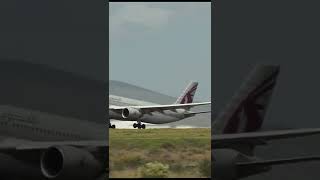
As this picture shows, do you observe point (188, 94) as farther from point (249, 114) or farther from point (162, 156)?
point (249, 114)

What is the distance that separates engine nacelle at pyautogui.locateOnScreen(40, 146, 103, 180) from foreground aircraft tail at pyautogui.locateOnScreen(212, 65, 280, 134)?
A: 366 cm

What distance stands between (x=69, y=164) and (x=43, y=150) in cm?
127

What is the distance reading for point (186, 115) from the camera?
257ft

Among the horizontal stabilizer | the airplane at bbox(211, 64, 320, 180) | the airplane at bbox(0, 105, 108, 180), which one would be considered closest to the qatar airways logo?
the airplane at bbox(0, 105, 108, 180)

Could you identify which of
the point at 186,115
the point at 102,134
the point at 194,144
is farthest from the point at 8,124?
the point at 186,115

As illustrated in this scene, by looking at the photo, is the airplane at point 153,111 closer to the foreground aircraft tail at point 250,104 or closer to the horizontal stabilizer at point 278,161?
the foreground aircraft tail at point 250,104

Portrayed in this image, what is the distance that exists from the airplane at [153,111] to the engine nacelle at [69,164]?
147 feet

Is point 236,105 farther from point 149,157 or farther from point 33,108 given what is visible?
point 149,157

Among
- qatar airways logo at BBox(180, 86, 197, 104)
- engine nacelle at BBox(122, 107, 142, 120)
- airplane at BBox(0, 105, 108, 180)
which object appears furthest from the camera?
qatar airways logo at BBox(180, 86, 197, 104)

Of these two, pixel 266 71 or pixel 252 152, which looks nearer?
pixel 252 152

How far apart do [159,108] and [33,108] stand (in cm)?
5100

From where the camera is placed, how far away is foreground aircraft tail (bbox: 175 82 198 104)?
281 ft

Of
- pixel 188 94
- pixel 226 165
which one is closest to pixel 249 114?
pixel 226 165

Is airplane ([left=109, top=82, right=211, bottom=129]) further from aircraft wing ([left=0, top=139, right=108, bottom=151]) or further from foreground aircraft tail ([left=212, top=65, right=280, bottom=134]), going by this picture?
foreground aircraft tail ([left=212, top=65, right=280, bottom=134])
